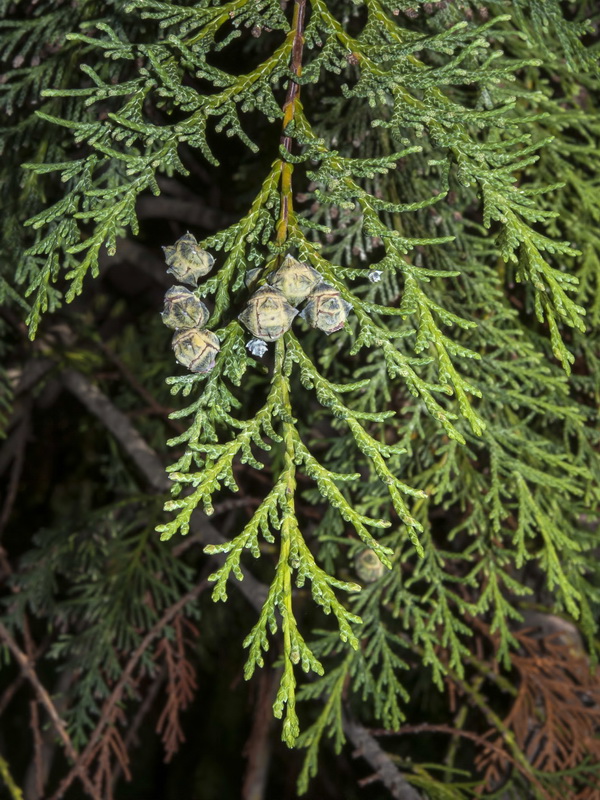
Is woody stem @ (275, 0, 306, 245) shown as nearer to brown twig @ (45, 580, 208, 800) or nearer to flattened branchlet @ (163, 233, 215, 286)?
flattened branchlet @ (163, 233, 215, 286)

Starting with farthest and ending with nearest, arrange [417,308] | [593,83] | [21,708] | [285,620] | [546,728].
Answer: [21,708], [546,728], [593,83], [417,308], [285,620]

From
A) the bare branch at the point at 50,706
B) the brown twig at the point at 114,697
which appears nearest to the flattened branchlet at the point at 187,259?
the brown twig at the point at 114,697

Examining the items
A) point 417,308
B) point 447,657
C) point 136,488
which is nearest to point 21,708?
point 136,488

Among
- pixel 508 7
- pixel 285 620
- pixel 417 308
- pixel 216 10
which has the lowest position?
pixel 285 620

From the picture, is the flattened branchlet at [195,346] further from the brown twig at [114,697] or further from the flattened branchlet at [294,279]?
the brown twig at [114,697]

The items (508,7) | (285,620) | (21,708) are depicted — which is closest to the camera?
(285,620)

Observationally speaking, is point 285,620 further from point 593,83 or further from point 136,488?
point 136,488

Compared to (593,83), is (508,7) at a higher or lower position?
higher
